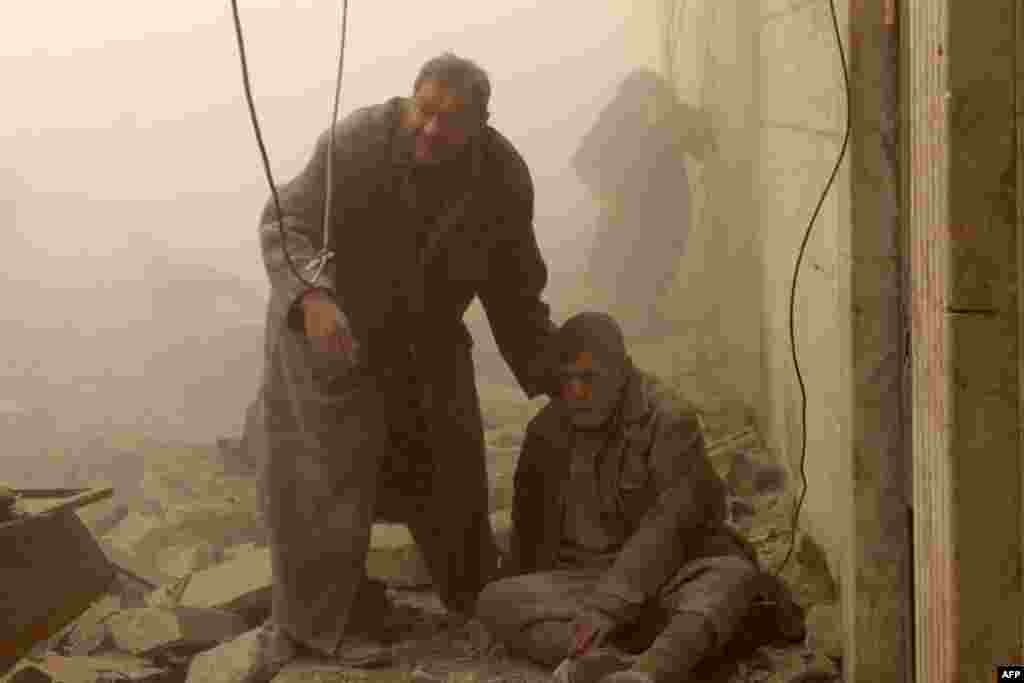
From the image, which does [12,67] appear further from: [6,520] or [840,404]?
[840,404]

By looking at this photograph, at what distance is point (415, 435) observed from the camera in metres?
5.88

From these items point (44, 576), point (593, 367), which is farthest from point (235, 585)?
point (593, 367)

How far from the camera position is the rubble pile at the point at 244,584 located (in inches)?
214

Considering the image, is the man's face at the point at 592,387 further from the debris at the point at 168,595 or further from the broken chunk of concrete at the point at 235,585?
the debris at the point at 168,595

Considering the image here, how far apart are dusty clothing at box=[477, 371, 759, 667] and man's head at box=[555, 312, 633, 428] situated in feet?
0.22

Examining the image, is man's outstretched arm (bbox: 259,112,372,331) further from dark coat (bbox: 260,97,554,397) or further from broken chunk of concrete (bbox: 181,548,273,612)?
broken chunk of concrete (bbox: 181,548,273,612)

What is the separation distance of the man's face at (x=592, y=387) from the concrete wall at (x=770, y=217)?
29.1 inches

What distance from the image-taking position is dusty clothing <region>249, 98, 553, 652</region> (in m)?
5.54

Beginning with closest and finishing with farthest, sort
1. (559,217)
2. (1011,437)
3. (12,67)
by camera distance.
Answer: (1011,437), (12,67), (559,217)

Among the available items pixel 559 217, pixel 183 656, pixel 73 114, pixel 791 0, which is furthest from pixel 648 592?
pixel 73 114

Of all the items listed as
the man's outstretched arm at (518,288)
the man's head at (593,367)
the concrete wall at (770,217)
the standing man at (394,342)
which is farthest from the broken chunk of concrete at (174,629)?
the concrete wall at (770,217)

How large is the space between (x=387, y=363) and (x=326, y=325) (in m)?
0.69

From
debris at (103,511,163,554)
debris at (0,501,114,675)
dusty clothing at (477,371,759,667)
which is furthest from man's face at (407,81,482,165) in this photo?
debris at (103,511,163,554)

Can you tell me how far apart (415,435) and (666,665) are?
4.73ft
